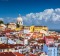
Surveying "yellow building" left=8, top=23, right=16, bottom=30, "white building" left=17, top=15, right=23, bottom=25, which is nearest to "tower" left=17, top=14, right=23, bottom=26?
"white building" left=17, top=15, right=23, bottom=25

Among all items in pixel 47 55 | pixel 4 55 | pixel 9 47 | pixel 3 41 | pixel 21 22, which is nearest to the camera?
pixel 4 55

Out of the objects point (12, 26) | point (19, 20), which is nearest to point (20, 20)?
point (19, 20)

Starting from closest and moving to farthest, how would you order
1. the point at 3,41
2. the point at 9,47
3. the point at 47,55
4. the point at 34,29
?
1. the point at 47,55
2. the point at 9,47
3. the point at 3,41
4. the point at 34,29

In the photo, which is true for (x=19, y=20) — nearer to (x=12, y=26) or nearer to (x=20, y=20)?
(x=20, y=20)

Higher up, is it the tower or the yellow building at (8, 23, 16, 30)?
the tower

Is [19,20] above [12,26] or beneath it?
above

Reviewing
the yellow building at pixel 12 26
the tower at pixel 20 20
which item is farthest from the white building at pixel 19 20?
the yellow building at pixel 12 26

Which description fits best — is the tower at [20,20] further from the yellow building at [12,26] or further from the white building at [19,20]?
the yellow building at [12,26]

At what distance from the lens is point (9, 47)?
7.54m

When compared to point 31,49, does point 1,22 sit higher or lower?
higher

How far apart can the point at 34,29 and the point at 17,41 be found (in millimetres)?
5802

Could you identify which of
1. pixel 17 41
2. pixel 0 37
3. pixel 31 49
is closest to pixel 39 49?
pixel 31 49

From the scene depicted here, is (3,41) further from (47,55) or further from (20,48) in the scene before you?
(47,55)

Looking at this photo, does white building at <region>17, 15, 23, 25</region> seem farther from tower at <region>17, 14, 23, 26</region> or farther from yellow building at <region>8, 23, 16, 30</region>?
yellow building at <region>8, 23, 16, 30</region>
